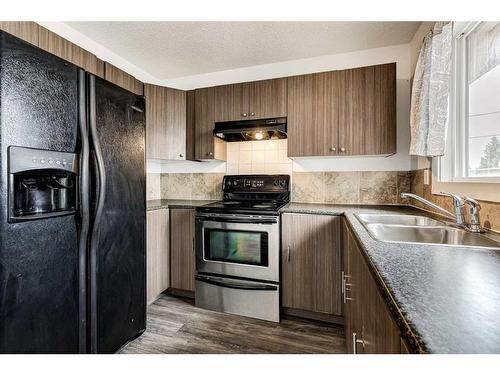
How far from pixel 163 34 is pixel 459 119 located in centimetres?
233

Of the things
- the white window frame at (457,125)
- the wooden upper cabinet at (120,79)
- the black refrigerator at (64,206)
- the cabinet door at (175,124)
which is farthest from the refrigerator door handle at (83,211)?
the white window frame at (457,125)

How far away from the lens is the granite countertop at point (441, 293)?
1.35 ft

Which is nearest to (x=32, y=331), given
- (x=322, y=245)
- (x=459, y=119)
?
(x=322, y=245)

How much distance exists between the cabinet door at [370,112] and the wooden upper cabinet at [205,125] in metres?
1.25

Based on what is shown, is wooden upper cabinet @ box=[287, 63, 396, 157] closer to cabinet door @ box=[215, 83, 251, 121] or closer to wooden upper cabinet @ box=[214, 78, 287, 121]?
wooden upper cabinet @ box=[214, 78, 287, 121]

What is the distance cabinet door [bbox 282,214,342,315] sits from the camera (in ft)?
6.34

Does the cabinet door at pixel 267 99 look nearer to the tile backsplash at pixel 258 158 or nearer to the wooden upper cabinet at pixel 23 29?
the tile backsplash at pixel 258 158

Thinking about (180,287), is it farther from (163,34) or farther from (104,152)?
(163,34)

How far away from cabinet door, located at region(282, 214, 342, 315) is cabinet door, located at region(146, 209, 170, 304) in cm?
113

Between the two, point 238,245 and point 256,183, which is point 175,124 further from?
point 238,245

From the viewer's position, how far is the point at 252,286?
206 centimetres

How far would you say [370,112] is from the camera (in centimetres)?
208

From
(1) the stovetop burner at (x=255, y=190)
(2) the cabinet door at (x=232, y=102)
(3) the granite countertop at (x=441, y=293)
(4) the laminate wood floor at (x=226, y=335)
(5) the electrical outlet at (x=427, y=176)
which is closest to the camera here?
(3) the granite countertop at (x=441, y=293)

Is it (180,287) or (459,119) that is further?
(180,287)
